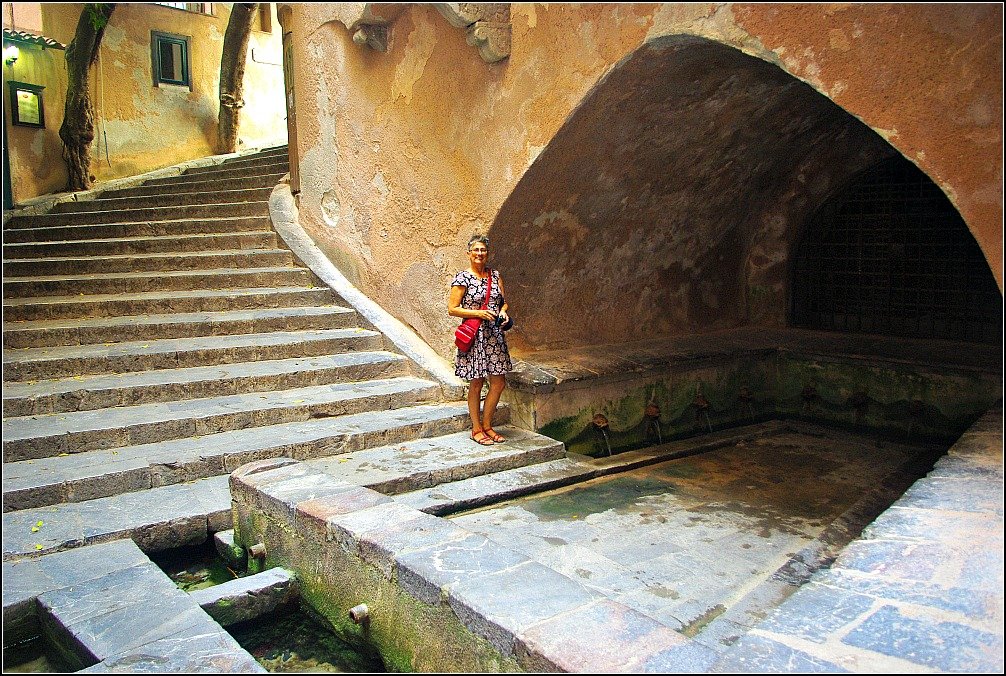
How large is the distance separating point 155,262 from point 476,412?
4.00 metres

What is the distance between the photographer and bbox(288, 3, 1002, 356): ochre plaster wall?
3684mm

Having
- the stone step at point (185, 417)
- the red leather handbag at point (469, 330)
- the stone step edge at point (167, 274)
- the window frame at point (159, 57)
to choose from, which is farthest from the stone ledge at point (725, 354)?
the window frame at point (159, 57)

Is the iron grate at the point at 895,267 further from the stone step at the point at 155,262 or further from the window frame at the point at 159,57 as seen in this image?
the window frame at the point at 159,57

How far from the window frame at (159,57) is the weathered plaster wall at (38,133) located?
148 centimetres

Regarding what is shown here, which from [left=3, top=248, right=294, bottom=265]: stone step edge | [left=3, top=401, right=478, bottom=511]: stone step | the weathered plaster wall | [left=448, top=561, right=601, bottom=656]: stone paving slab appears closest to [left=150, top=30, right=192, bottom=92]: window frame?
the weathered plaster wall

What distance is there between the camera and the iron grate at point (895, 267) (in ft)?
24.8

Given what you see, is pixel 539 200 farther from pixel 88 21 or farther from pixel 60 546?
pixel 88 21

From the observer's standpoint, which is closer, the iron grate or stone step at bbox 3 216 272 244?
the iron grate

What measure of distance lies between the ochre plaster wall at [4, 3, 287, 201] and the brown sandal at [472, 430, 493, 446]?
10.4 m

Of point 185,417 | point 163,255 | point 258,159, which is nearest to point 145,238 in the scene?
point 163,255

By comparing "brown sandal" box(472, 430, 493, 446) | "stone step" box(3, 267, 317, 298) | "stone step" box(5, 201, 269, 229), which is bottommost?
"brown sandal" box(472, 430, 493, 446)

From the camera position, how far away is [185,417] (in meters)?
5.41

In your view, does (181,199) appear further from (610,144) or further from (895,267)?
(895,267)

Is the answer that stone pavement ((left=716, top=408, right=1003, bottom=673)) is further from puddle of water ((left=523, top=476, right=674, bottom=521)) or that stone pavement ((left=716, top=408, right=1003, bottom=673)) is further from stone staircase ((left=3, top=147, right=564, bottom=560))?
stone staircase ((left=3, top=147, right=564, bottom=560))
